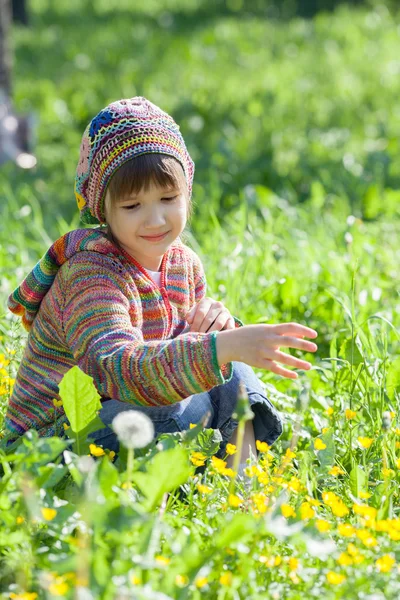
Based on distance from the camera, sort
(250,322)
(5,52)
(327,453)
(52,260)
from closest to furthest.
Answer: (327,453) < (52,260) < (250,322) < (5,52)

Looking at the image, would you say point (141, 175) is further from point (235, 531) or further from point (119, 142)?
point (235, 531)

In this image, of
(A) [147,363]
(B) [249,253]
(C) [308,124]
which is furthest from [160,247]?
(C) [308,124]

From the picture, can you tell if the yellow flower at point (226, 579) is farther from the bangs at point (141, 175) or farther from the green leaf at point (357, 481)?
the bangs at point (141, 175)

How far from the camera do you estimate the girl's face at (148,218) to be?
7.67ft

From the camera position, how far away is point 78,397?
6.61ft

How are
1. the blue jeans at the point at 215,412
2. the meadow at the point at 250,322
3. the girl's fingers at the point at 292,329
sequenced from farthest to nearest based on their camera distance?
1. the blue jeans at the point at 215,412
2. the girl's fingers at the point at 292,329
3. the meadow at the point at 250,322

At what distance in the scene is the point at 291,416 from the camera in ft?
8.82

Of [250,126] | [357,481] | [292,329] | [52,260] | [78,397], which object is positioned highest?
[250,126]

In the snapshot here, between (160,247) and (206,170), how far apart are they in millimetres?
3385

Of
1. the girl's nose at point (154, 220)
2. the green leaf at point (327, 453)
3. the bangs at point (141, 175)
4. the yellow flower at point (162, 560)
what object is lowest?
the green leaf at point (327, 453)

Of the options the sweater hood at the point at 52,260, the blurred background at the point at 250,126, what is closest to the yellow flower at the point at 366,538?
the sweater hood at the point at 52,260

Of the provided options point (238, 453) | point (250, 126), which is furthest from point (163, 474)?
point (250, 126)

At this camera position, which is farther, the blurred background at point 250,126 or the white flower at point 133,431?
the blurred background at point 250,126

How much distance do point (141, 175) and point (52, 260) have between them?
13.4 inches
